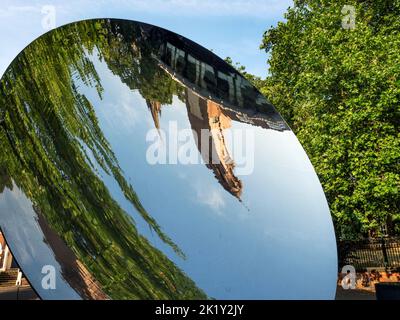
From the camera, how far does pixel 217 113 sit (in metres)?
5.54

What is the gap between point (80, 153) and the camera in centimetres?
522

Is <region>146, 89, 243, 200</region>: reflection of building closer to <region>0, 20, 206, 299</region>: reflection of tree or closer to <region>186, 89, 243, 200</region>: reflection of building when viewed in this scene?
<region>186, 89, 243, 200</region>: reflection of building

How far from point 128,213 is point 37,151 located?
1.42m

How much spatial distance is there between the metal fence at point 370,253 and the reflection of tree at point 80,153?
641 inches

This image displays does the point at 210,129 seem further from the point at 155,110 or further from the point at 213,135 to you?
the point at 155,110

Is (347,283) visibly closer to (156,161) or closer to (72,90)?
(156,161)

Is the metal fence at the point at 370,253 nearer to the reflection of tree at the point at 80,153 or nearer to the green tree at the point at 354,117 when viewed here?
the green tree at the point at 354,117

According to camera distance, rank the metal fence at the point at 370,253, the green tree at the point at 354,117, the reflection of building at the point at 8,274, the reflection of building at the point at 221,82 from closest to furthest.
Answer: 1. the reflection of building at the point at 221,82
2. the green tree at the point at 354,117
3. the metal fence at the point at 370,253
4. the reflection of building at the point at 8,274

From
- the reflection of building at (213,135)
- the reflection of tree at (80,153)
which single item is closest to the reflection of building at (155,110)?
the reflection of tree at (80,153)

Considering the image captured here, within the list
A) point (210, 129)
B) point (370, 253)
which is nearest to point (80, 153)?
point (210, 129)

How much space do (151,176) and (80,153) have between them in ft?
3.36

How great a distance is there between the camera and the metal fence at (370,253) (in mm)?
19250
